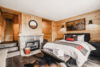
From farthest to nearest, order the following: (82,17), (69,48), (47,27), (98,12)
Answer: (47,27) → (82,17) → (98,12) → (69,48)

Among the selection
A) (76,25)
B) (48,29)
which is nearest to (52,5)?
(76,25)

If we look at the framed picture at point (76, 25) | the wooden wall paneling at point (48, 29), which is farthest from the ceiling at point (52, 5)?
the wooden wall paneling at point (48, 29)

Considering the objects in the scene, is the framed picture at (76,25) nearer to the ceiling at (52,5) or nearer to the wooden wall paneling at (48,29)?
the ceiling at (52,5)

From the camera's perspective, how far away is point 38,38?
4078 mm

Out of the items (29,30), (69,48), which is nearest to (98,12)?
(69,48)

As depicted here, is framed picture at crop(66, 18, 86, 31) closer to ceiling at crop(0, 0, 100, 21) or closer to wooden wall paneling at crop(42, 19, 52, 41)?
ceiling at crop(0, 0, 100, 21)

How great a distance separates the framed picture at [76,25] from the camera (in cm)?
362

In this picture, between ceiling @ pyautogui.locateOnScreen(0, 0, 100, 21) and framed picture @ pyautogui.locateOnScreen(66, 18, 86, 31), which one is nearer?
ceiling @ pyautogui.locateOnScreen(0, 0, 100, 21)

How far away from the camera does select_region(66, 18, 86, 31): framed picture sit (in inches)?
143

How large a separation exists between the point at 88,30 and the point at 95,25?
1.43ft

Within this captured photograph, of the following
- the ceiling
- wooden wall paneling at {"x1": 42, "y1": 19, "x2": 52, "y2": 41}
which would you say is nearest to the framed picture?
the ceiling

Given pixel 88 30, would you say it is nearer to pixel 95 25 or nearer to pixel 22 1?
pixel 95 25

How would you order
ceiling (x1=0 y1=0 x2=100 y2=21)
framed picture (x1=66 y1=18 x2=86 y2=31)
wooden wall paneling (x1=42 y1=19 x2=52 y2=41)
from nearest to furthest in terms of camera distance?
1. ceiling (x1=0 y1=0 x2=100 y2=21)
2. framed picture (x1=66 y1=18 x2=86 y2=31)
3. wooden wall paneling (x1=42 y1=19 x2=52 y2=41)

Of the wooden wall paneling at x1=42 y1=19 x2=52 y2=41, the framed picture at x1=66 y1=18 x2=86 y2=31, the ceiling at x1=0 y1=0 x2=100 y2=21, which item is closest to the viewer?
the ceiling at x1=0 y1=0 x2=100 y2=21
